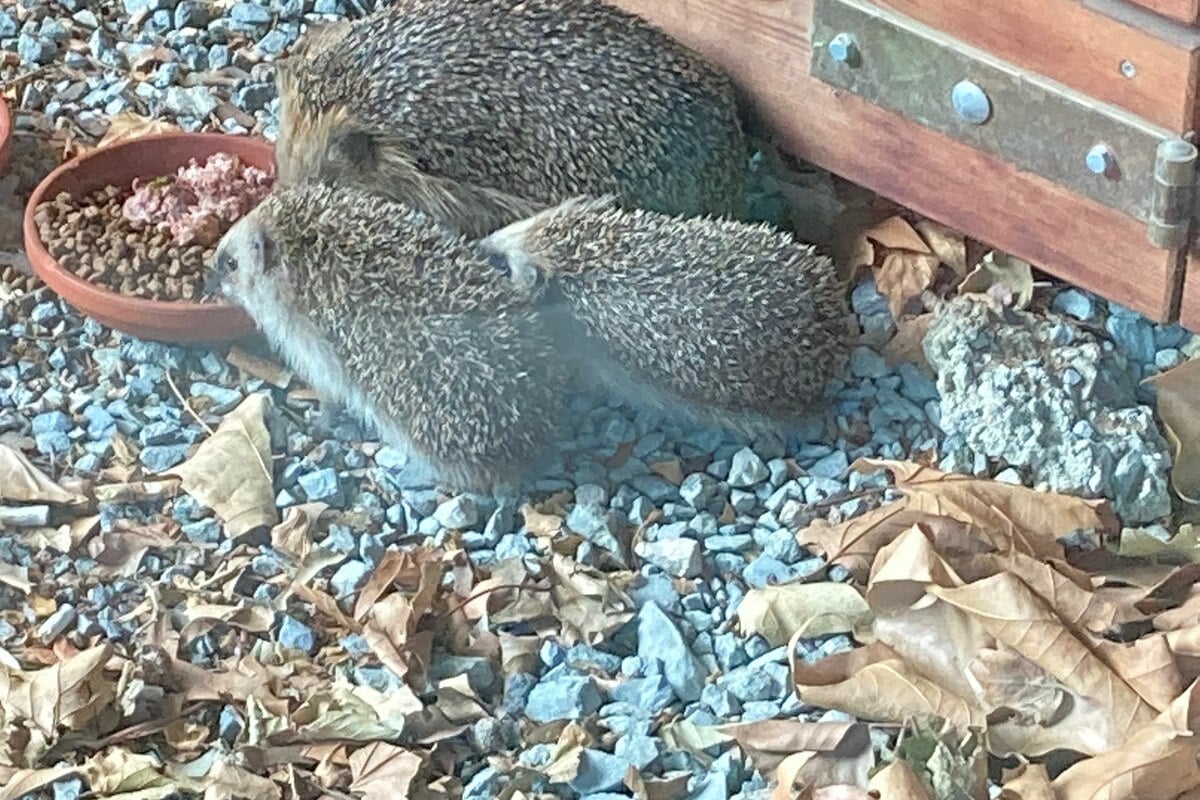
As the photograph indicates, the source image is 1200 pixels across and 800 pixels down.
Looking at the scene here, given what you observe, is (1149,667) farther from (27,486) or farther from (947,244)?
(27,486)

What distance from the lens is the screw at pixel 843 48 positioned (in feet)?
13.0

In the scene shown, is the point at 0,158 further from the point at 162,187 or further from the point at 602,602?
the point at 602,602

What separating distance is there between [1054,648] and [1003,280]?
121cm

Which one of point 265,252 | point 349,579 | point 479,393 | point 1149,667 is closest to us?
point 1149,667

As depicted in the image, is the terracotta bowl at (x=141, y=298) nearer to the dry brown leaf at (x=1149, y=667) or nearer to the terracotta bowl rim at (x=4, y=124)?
the terracotta bowl rim at (x=4, y=124)

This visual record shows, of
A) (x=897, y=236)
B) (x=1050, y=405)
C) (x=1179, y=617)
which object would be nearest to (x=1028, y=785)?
(x=1179, y=617)

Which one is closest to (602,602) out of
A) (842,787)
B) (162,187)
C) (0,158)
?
(842,787)

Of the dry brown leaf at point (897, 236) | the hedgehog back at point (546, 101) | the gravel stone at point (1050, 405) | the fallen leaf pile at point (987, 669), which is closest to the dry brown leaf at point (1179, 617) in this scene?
the fallen leaf pile at point (987, 669)

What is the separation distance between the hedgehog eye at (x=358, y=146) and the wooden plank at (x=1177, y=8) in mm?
1736

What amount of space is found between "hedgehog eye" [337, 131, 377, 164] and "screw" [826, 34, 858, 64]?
1062 mm

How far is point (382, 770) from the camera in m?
3.16

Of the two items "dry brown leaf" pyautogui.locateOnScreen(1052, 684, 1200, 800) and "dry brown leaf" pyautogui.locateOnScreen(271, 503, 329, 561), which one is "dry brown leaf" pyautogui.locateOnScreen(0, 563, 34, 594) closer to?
"dry brown leaf" pyautogui.locateOnScreen(271, 503, 329, 561)

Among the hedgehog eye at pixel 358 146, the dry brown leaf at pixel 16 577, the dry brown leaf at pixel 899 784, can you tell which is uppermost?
the hedgehog eye at pixel 358 146

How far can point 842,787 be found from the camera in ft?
9.94
